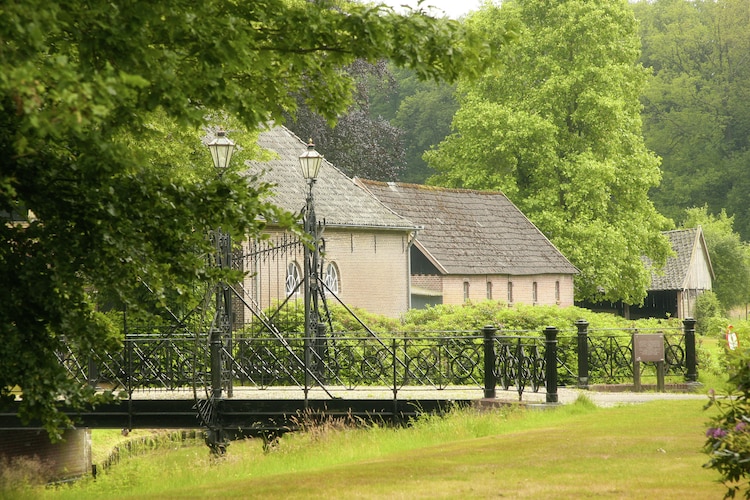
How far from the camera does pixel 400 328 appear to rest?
2700 centimetres

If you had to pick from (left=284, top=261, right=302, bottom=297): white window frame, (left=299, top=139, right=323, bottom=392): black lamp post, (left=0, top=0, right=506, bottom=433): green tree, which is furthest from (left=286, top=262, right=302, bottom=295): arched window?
(left=0, top=0, right=506, bottom=433): green tree

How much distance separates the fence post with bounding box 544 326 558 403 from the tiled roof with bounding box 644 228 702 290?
45.6m

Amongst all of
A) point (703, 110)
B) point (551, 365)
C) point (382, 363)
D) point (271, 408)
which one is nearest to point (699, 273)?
point (703, 110)

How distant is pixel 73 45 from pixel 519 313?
55.4 ft

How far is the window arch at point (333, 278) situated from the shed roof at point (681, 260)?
107 feet

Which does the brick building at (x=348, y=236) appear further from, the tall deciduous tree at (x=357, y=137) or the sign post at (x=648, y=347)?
the sign post at (x=648, y=347)

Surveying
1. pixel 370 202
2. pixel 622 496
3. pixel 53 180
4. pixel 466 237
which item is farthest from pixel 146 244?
pixel 466 237

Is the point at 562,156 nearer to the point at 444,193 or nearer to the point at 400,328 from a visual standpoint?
the point at 444,193

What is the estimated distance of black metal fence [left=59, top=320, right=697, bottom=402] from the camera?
19.0 meters

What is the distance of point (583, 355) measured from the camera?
2108 cm

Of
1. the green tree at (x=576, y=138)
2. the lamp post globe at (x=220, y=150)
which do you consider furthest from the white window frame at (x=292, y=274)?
the green tree at (x=576, y=138)

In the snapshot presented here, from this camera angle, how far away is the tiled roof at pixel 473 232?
39750mm

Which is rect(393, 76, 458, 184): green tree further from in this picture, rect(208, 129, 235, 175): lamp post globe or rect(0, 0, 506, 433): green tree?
rect(0, 0, 506, 433): green tree

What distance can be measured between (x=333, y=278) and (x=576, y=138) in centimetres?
1744
